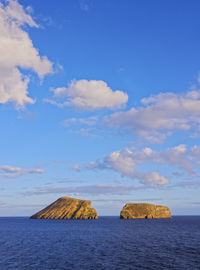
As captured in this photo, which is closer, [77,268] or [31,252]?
[77,268]

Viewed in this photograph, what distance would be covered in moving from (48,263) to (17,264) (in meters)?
6.87

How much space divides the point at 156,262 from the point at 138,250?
16292 mm

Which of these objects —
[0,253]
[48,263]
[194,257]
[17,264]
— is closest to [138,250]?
[194,257]

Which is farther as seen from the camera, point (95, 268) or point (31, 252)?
point (31, 252)

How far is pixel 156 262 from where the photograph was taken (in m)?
54.0

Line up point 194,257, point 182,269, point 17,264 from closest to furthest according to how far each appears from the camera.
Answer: point 182,269 → point 17,264 → point 194,257

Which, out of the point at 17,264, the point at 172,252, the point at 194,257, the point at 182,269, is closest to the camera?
the point at 182,269

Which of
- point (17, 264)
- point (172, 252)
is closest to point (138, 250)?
point (172, 252)

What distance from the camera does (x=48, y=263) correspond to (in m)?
54.7

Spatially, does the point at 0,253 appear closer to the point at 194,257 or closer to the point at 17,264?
the point at 17,264

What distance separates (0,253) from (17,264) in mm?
17679

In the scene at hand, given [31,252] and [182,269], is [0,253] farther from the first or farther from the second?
[182,269]

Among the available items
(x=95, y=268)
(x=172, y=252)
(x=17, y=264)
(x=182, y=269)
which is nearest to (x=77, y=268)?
(x=95, y=268)

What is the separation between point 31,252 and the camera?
228 ft
